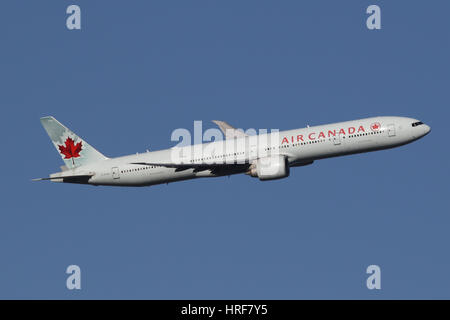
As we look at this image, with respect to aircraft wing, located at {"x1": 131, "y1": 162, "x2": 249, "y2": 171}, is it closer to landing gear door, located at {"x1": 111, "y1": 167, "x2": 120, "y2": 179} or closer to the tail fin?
landing gear door, located at {"x1": 111, "y1": 167, "x2": 120, "y2": 179}

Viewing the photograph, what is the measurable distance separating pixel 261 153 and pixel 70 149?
76.8ft

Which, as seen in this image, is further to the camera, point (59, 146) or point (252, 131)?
point (59, 146)

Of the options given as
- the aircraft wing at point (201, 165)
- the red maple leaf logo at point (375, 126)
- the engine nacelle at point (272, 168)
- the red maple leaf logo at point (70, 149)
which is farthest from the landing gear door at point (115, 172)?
the red maple leaf logo at point (375, 126)

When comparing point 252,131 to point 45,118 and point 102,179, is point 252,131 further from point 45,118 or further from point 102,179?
point 45,118

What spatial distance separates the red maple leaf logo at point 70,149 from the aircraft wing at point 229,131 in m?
16.6

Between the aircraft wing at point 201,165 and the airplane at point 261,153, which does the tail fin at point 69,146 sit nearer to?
the airplane at point 261,153

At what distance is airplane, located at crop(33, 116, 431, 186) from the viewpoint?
8550 cm

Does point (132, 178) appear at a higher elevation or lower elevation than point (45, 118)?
lower

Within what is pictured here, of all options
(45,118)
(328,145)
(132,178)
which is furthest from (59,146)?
(328,145)

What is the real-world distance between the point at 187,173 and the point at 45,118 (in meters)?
19.3

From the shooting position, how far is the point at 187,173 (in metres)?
90.1

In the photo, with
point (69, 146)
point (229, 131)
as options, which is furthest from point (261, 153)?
point (69, 146)

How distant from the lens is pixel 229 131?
9919 centimetres

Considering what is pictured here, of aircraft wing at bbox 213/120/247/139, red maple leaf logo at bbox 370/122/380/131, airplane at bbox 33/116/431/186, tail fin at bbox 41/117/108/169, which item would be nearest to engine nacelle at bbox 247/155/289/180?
airplane at bbox 33/116/431/186
